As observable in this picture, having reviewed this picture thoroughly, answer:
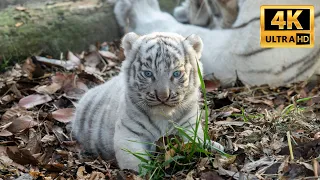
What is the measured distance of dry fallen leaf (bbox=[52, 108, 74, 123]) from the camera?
412 cm

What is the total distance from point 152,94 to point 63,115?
3.97 ft

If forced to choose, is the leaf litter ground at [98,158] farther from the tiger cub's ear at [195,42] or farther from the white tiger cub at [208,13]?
the white tiger cub at [208,13]

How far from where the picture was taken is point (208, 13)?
241 inches

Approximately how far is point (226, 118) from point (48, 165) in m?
1.27

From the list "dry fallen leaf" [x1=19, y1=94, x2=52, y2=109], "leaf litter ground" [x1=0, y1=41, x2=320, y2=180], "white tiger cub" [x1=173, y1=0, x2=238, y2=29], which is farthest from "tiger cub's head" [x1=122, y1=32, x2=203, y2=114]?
"white tiger cub" [x1=173, y1=0, x2=238, y2=29]

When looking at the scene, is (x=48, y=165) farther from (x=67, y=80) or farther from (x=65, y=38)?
(x=65, y=38)

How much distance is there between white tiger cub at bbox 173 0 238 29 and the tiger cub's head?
2209 millimetres

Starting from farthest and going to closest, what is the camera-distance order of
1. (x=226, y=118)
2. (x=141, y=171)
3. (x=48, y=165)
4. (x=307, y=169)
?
(x=226, y=118), (x=48, y=165), (x=141, y=171), (x=307, y=169)

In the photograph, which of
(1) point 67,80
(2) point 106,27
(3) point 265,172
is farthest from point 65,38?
(3) point 265,172

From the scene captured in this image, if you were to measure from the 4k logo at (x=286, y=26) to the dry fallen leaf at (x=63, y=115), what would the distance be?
1.62 meters

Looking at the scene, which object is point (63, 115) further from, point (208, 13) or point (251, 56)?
point (208, 13)

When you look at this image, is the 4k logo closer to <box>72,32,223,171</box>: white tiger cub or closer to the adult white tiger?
the adult white tiger

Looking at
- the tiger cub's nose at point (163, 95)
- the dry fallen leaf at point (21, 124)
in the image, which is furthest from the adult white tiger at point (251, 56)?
the tiger cub's nose at point (163, 95)

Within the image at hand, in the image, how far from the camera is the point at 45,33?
537cm
